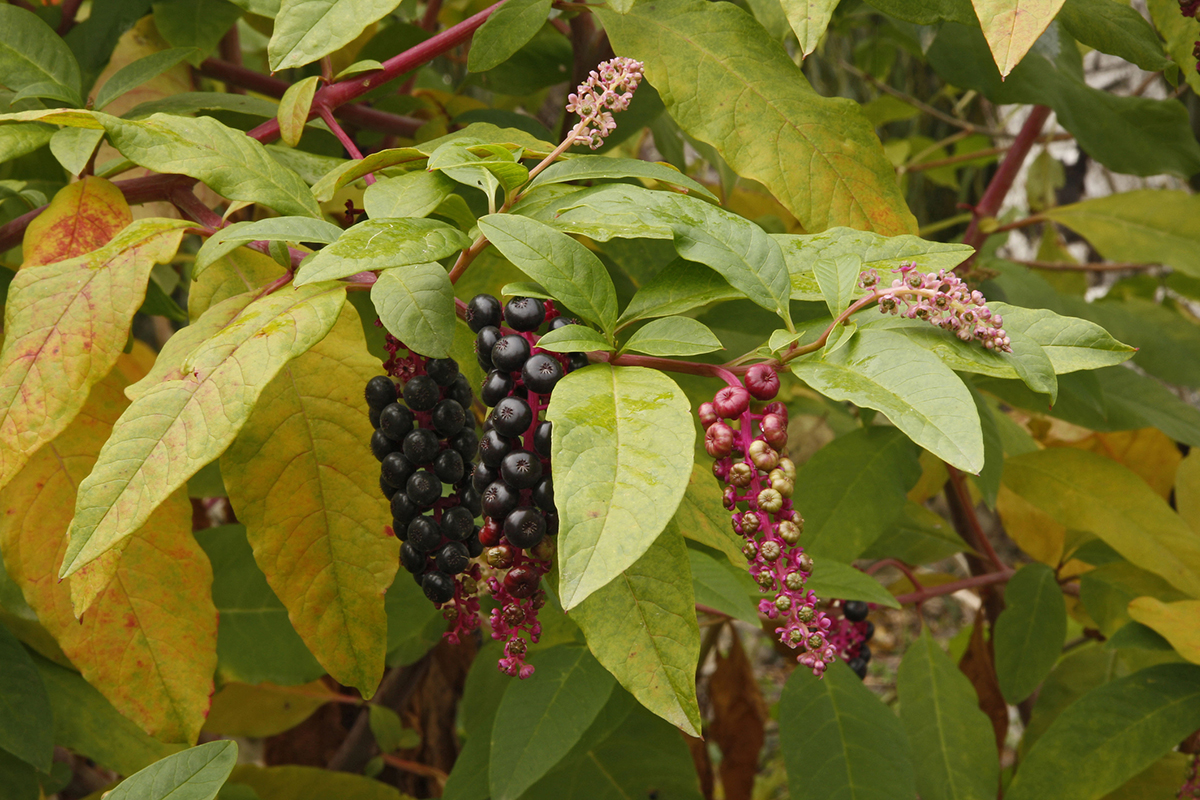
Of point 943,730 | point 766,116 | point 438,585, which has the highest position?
point 766,116

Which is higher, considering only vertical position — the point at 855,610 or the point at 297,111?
the point at 297,111

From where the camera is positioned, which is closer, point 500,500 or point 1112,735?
point 500,500

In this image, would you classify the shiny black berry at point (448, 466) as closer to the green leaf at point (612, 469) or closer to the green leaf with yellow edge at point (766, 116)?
the green leaf at point (612, 469)

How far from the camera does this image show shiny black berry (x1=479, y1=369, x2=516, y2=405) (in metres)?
0.52

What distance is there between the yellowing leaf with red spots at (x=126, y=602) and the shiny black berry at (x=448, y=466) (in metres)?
0.25

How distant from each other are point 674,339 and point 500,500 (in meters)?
0.13

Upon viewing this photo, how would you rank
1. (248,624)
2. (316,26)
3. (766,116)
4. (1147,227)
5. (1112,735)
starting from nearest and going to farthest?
(316,26)
(766,116)
(1112,735)
(248,624)
(1147,227)

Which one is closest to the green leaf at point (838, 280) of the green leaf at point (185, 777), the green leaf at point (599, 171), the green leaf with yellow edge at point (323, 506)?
the green leaf at point (599, 171)

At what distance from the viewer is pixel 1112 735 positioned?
3.18 ft

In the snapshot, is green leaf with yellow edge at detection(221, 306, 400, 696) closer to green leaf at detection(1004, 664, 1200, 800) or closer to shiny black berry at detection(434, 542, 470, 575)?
shiny black berry at detection(434, 542, 470, 575)

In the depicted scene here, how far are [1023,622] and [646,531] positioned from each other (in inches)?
37.8

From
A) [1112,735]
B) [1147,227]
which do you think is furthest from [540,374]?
[1147,227]

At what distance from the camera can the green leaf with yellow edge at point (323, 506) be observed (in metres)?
0.62

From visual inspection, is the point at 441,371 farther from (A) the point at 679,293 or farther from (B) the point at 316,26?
(B) the point at 316,26
